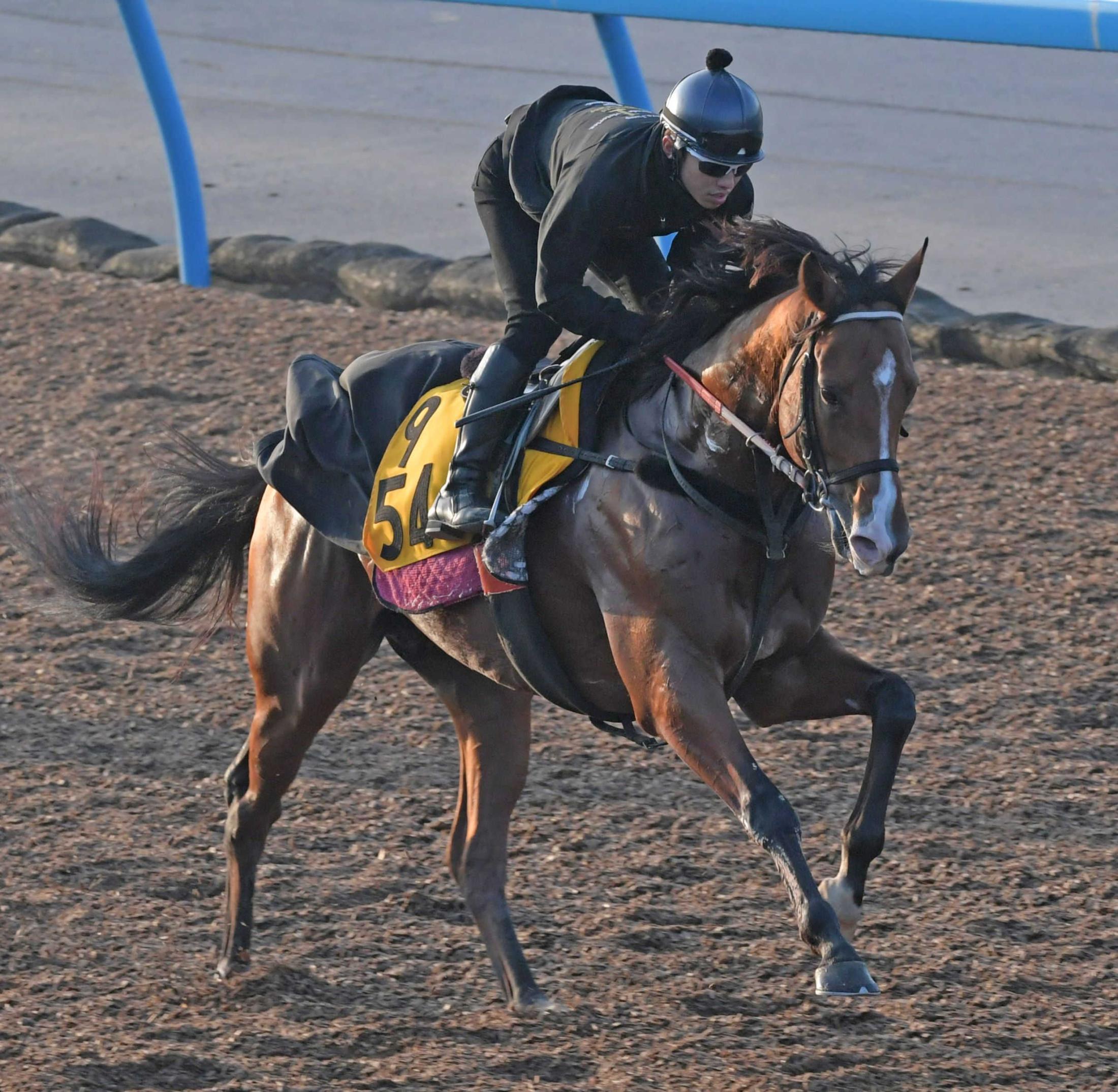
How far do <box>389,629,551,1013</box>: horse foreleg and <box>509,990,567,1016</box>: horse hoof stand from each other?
148 mm

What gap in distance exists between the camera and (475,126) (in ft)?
42.5

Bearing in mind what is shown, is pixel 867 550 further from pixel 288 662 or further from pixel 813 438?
pixel 288 662

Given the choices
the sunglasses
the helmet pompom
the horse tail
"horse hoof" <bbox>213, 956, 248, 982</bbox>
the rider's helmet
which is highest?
the helmet pompom

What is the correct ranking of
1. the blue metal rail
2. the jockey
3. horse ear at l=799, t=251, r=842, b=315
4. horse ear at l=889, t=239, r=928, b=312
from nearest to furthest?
horse ear at l=799, t=251, r=842, b=315 → horse ear at l=889, t=239, r=928, b=312 → the jockey → the blue metal rail

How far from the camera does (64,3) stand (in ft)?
54.2

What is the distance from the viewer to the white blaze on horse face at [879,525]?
11.6ft

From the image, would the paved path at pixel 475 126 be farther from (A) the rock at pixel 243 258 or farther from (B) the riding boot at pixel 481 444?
(B) the riding boot at pixel 481 444

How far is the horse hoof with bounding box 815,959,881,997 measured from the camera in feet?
12.2

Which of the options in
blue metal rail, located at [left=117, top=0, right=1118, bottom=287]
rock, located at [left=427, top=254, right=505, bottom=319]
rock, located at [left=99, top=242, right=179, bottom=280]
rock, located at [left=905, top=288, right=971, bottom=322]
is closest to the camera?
blue metal rail, located at [left=117, top=0, right=1118, bottom=287]

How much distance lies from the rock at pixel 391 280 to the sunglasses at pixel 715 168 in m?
5.40

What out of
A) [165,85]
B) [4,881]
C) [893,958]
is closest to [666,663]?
[893,958]

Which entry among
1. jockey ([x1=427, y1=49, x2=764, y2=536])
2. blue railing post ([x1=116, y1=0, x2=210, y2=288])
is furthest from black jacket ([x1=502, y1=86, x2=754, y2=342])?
blue railing post ([x1=116, y1=0, x2=210, y2=288])

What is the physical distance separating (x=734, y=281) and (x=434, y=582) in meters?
1.01

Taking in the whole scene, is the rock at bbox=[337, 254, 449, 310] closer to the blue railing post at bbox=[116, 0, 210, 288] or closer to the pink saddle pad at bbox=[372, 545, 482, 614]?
the blue railing post at bbox=[116, 0, 210, 288]
